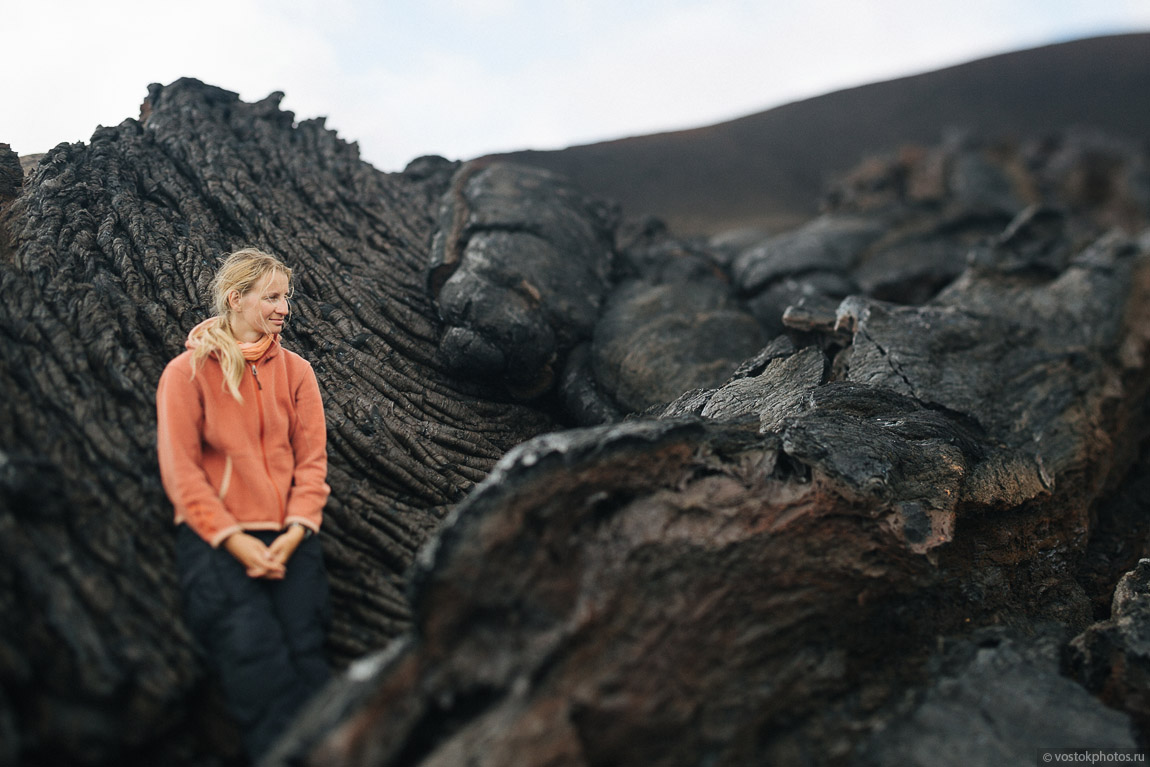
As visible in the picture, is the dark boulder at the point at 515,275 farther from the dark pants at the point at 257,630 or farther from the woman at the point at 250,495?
the dark pants at the point at 257,630

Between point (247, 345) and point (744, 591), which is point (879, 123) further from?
point (247, 345)

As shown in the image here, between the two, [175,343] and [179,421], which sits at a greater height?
[175,343]

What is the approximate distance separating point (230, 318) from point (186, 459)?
76cm

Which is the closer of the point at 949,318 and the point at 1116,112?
the point at 949,318

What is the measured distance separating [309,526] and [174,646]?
2.29 feet

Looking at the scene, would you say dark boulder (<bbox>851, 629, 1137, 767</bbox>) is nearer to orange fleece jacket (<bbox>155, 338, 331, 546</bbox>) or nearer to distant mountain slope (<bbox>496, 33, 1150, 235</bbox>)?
orange fleece jacket (<bbox>155, 338, 331, 546</bbox>)

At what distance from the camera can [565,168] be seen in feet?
34.4

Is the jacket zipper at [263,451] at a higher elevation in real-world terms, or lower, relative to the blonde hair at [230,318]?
lower

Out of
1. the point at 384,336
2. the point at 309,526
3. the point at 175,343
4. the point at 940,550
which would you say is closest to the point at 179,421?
the point at 309,526

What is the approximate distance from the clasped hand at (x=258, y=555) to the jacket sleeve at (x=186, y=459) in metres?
0.05

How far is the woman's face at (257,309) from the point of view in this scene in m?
3.50

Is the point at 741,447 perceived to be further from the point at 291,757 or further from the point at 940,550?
the point at 291,757

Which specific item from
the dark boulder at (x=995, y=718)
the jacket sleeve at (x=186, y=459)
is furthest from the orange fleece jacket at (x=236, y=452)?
the dark boulder at (x=995, y=718)

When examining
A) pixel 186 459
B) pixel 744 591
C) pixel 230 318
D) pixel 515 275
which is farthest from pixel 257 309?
pixel 515 275
